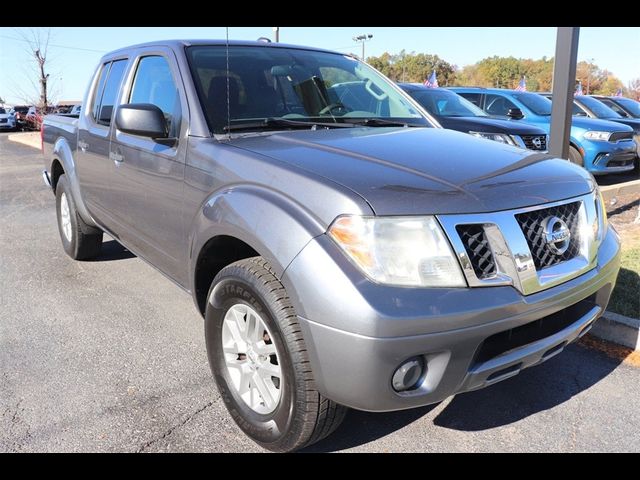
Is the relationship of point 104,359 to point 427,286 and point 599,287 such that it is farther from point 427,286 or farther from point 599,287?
point 599,287

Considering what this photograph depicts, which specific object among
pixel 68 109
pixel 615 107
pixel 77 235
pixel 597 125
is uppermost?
pixel 615 107

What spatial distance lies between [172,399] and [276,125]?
5.25ft

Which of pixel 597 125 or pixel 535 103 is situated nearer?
pixel 597 125

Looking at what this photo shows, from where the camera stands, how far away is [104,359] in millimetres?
3473

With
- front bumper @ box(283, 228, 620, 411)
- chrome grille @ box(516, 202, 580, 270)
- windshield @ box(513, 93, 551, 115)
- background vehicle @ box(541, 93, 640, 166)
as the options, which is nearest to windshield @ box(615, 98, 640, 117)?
background vehicle @ box(541, 93, 640, 166)

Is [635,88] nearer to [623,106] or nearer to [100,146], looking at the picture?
[623,106]

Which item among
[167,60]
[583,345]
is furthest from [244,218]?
[583,345]

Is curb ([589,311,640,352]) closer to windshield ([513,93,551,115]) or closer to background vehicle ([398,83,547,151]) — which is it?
background vehicle ([398,83,547,151])

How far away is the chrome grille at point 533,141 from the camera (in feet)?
25.7

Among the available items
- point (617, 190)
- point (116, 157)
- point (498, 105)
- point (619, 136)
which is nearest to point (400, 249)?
point (116, 157)

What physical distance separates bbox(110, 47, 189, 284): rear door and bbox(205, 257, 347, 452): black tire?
0.72m

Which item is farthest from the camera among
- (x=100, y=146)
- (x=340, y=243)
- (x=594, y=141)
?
(x=594, y=141)

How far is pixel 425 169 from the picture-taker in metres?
2.39

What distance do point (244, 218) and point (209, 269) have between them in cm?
61
